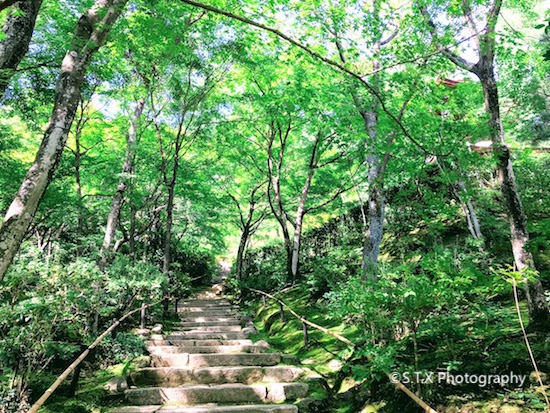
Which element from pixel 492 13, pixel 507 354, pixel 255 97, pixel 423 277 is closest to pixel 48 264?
pixel 423 277

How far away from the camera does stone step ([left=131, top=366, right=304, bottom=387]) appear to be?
5.55 m

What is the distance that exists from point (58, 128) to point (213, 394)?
414 centimetres

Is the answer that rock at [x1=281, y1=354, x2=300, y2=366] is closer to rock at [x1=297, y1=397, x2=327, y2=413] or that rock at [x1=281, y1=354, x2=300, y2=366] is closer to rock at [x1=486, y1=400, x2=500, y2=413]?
rock at [x1=297, y1=397, x2=327, y2=413]

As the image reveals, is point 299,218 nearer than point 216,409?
No

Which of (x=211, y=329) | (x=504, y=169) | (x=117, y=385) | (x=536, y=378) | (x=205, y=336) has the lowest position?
(x=211, y=329)

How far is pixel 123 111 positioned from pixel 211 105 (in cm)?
320

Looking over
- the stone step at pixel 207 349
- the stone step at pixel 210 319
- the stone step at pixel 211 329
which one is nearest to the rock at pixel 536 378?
the stone step at pixel 207 349

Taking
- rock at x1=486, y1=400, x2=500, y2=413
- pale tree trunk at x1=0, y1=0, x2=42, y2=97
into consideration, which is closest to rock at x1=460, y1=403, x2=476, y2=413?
rock at x1=486, y1=400, x2=500, y2=413

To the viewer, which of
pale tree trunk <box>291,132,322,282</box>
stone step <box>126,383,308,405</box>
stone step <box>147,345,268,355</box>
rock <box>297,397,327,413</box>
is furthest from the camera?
pale tree trunk <box>291,132,322,282</box>

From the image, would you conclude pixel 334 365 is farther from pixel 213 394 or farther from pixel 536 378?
pixel 536 378

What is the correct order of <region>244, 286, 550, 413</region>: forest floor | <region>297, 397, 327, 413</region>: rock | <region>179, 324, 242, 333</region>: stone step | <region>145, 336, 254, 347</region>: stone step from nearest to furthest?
1. <region>244, 286, 550, 413</region>: forest floor
2. <region>297, 397, 327, 413</region>: rock
3. <region>145, 336, 254, 347</region>: stone step
4. <region>179, 324, 242, 333</region>: stone step

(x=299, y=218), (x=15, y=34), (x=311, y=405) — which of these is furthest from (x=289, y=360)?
(x=299, y=218)

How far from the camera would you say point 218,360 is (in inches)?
249

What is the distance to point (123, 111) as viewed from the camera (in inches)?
469
